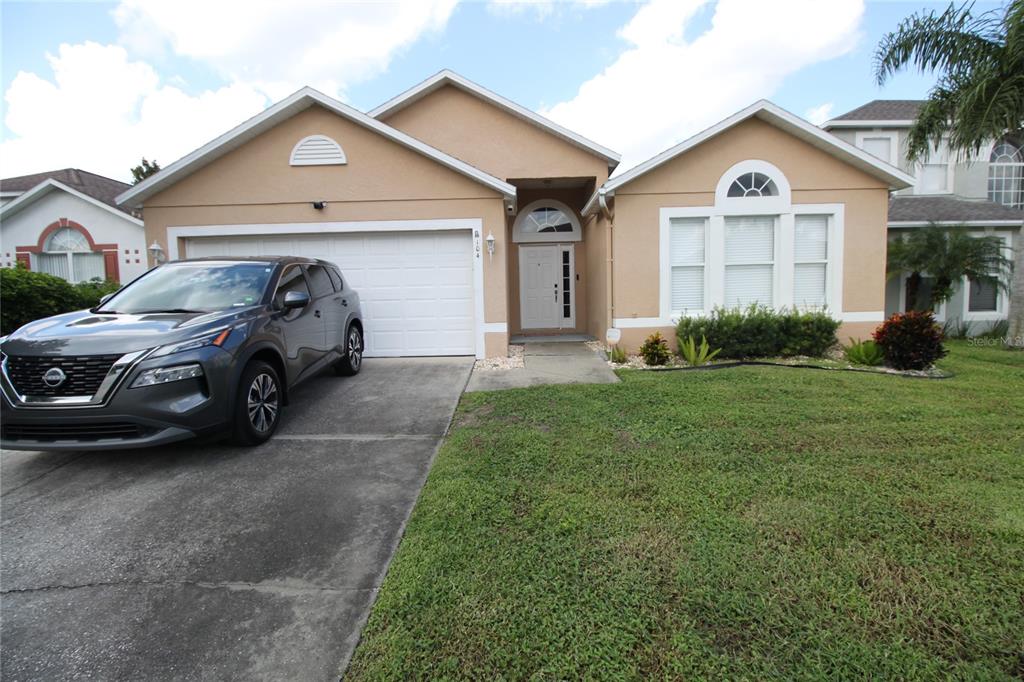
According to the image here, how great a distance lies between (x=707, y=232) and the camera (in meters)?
10.0

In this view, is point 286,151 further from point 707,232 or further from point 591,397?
point 707,232

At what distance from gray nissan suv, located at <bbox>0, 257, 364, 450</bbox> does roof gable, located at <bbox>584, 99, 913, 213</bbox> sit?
6450mm

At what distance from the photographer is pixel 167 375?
429 centimetres

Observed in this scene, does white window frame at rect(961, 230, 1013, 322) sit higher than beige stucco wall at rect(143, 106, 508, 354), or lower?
lower

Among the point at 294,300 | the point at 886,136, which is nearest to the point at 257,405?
the point at 294,300

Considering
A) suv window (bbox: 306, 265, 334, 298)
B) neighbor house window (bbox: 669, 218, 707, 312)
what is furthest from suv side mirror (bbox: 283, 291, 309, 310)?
neighbor house window (bbox: 669, 218, 707, 312)

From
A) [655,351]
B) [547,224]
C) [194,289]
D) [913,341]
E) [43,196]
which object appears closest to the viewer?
[194,289]

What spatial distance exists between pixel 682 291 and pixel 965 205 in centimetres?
1123

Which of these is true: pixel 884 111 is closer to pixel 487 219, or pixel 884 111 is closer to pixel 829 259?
pixel 829 259

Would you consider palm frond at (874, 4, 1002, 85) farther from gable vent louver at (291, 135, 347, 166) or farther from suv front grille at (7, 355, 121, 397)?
suv front grille at (7, 355, 121, 397)

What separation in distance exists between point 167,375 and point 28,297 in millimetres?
7911

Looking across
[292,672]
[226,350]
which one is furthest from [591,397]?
[292,672]

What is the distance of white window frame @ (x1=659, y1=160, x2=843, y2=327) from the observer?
9.87m

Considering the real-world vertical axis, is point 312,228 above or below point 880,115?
below
